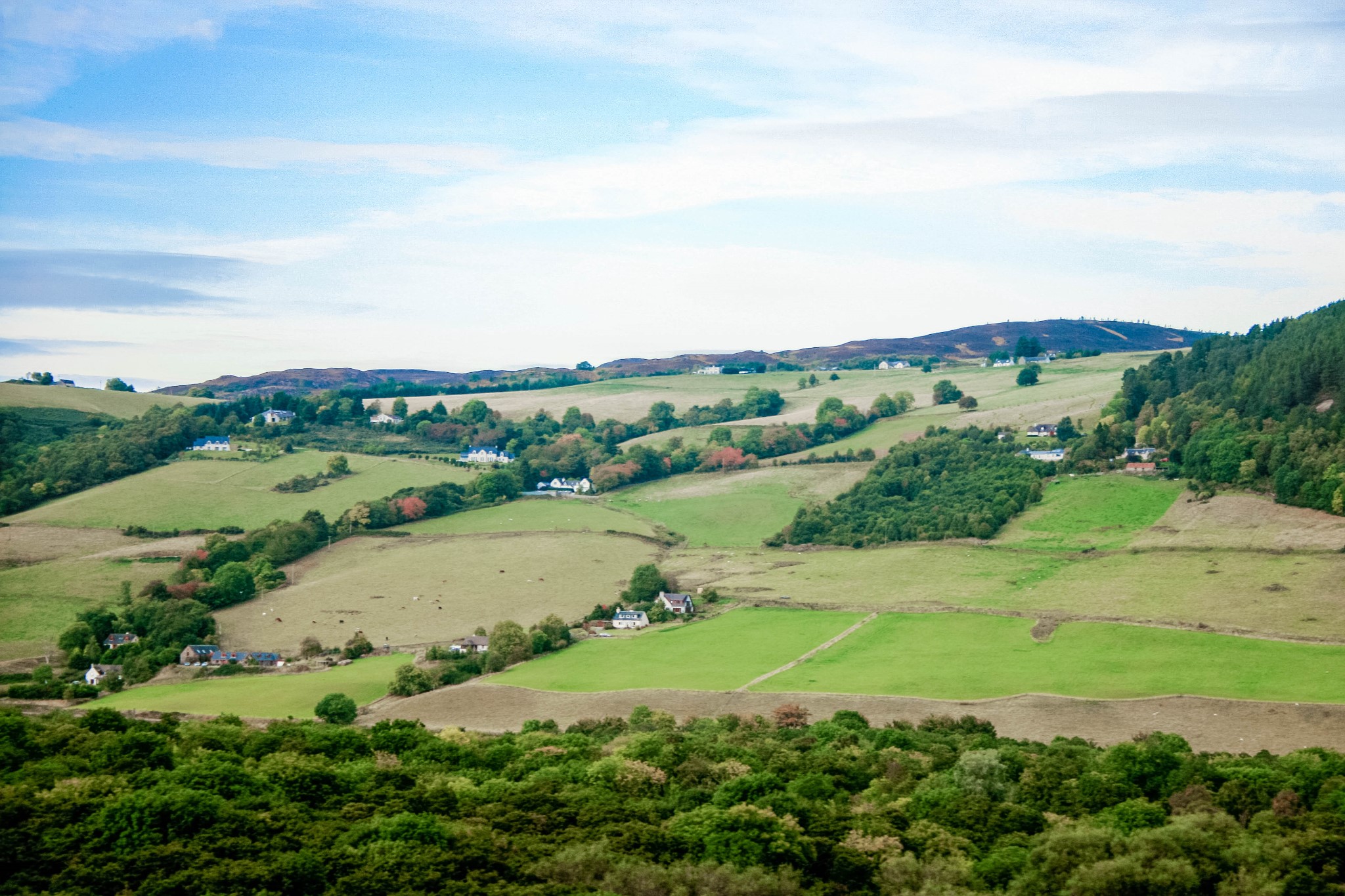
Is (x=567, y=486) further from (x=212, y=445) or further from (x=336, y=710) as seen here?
(x=336, y=710)

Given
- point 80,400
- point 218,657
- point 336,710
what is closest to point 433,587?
point 218,657

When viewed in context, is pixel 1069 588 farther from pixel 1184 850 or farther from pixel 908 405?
pixel 908 405

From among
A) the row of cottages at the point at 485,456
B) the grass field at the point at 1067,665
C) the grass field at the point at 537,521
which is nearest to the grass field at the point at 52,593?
the grass field at the point at 537,521

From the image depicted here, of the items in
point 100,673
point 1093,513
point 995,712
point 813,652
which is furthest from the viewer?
point 1093,513

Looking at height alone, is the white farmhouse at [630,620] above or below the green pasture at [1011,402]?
below

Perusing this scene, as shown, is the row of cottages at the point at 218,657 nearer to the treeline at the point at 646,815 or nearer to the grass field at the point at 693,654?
the grass field at the point at 693,654

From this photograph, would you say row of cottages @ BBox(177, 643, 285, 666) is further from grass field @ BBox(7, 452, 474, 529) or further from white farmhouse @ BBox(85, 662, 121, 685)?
grass field @ BBox(7, 452, 474, 529)
